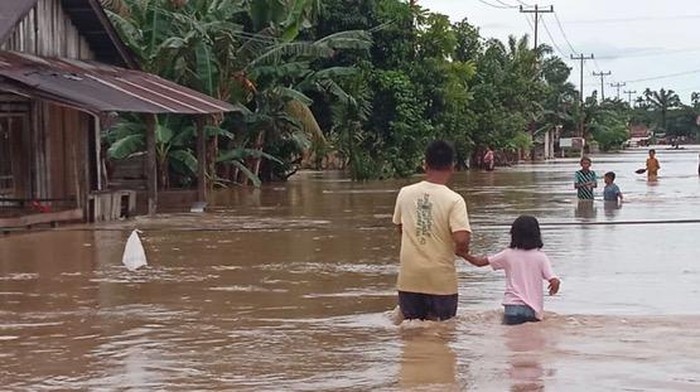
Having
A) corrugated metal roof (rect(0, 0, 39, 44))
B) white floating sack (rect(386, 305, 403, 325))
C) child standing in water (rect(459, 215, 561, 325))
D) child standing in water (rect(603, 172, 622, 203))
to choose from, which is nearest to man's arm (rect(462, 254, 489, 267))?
child standing in water (rect(459, 215, 561, 325))

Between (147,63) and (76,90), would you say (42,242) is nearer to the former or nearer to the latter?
(76,90)

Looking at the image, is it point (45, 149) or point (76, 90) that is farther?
point (45, 149)

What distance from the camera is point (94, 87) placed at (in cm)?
2116

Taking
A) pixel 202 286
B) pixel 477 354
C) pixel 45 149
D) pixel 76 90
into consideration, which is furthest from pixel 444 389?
pixel 45 149

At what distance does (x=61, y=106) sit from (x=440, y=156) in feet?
47.0

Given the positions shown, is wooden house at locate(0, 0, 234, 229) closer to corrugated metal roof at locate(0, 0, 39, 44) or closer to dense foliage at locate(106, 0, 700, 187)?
corrugated metal roof at locate(0, 0, 39, 44)

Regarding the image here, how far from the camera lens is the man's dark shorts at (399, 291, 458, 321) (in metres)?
8.55

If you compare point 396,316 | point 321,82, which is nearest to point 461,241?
point 396,316

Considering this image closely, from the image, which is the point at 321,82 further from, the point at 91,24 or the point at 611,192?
the point at 611,192

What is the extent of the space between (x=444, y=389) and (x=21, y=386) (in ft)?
9.01

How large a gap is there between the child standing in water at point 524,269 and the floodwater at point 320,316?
0.16 m

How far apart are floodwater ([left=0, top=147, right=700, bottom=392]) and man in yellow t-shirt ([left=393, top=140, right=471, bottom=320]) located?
0.26m

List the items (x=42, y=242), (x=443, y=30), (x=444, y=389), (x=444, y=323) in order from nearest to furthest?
(x=444, y=389) → (x=444, y=323) → (x=42, y=242) → (x=443, y=30)

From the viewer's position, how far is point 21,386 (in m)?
7.33
